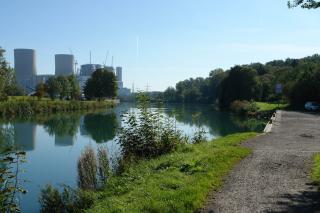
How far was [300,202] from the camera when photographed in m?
7.25

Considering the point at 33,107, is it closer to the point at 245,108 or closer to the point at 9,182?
the point at 245,108

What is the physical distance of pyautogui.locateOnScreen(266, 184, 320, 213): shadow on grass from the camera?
22.4ft

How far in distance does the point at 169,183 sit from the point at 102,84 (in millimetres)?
93668

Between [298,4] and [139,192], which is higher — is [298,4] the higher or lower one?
the higher one

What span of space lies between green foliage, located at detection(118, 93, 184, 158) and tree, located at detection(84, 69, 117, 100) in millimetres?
86585

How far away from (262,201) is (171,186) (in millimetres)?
2049

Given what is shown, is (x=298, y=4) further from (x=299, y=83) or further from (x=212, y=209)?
(x=299, y=83)

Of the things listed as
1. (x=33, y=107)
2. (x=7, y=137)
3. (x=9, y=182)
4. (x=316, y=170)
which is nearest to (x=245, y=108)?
(x=33, y=107)

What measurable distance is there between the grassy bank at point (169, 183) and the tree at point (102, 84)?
8938 centimetres

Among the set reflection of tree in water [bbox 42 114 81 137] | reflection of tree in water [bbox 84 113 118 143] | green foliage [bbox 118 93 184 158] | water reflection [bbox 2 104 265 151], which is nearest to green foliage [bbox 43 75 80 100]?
reflection of tree in water [bbox 42 114 81 137]

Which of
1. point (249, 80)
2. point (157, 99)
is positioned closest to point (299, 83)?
point (249, 80)

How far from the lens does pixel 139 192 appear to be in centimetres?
827

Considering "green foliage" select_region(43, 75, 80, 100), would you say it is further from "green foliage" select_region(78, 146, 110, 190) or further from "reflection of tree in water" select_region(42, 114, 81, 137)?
"green foliage" select_region(78, 146, 110, 190)

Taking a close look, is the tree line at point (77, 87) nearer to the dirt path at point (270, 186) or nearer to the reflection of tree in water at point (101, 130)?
the reflection of tree in water at point (101, 130)
